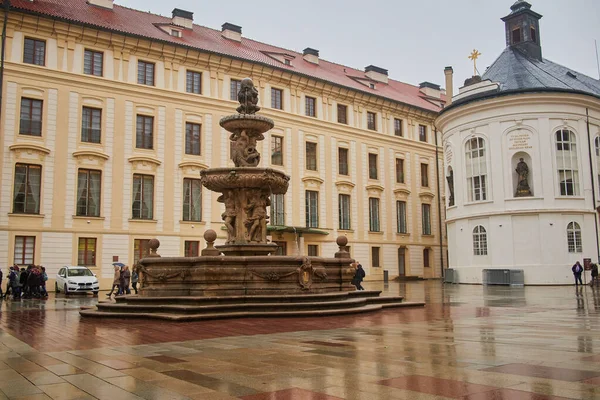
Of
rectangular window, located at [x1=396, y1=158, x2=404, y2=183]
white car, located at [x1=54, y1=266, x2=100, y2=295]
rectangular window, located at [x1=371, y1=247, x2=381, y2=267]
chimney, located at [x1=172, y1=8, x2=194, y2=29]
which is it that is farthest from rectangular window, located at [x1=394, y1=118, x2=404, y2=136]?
white car, located at [x1=54, y1=266, x2=100, y2=295]

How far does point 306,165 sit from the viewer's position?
133 feet

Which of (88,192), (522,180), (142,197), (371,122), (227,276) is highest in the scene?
(371,122)

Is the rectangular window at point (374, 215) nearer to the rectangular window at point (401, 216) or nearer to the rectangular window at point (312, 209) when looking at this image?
the rectangular window at point (401, 216)

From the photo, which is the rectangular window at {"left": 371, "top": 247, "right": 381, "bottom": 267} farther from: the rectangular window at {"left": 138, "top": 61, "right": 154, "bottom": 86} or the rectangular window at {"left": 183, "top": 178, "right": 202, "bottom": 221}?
the rectangular window at {"left": 138, "top": 61, "right": 154, "bottom": 86}

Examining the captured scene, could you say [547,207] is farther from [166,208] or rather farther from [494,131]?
[166,208]

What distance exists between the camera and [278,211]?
1507 inches

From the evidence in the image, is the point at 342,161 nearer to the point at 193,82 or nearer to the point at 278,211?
→ the point at 278,211

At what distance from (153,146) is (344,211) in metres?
14.9

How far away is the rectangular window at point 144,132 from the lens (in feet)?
111

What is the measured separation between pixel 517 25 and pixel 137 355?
42.9m

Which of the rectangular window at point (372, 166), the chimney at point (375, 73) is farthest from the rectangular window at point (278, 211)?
the chimney at point (375, 73)

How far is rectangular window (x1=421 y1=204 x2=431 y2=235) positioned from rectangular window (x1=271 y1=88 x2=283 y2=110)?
15976mm

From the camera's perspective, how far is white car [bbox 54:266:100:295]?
86.8 ft

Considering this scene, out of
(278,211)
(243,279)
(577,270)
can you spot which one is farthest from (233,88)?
(243,279)
